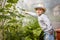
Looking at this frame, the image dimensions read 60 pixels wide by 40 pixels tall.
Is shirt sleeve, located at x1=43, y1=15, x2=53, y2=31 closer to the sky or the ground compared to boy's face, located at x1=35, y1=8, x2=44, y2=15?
closer to the ground

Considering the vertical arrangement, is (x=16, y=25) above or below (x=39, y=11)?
below

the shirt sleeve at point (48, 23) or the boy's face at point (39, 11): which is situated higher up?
the boy's face at point (39, 11)

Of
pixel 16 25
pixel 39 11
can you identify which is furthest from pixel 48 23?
pixel 16 25

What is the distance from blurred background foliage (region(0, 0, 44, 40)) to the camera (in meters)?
2.32

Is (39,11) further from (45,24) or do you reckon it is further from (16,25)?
(16,25)

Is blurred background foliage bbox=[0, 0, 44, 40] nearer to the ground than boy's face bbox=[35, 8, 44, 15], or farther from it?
nearer to the ground

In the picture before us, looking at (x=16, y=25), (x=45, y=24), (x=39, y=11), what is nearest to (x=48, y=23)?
(x=45, y=24)

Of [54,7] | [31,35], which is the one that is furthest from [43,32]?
[54,7]

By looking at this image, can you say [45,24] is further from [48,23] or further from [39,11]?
[39,11]

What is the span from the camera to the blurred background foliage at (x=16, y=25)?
232 cm

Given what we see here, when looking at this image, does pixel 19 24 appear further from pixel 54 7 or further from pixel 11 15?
pixel 54 7

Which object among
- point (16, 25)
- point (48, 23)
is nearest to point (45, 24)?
point (48, 23)

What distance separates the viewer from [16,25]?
94.8 inches

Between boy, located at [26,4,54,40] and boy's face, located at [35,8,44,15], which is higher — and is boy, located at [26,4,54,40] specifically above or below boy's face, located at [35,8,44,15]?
below
